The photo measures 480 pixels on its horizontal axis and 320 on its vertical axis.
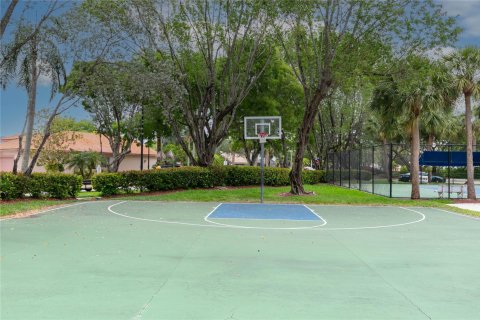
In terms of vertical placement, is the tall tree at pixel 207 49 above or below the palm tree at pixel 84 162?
above

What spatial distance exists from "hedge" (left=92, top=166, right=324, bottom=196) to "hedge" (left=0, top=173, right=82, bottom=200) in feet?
4.57

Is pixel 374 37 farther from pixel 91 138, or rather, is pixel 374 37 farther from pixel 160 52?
pixel 91 138

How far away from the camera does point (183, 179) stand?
21.7 m

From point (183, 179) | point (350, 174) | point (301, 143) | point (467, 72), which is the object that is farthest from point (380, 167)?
point (183, 179)

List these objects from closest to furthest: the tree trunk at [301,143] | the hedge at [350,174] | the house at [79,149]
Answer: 1. the tree trunk at [301,143]
2. the hedge at [350,174]
3. the house at [79,149]

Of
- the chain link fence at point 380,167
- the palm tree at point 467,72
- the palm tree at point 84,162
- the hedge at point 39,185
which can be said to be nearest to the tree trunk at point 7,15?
the hedge at point 39,185

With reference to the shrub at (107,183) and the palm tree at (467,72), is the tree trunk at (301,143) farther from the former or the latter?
the shrub at (107,183)

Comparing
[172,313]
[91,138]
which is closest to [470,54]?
[172,313]

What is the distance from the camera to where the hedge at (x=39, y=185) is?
15.9 meters

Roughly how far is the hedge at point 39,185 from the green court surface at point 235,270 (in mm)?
5141

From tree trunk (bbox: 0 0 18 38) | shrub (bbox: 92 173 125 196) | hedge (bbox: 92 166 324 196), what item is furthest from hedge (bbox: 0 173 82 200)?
tree trunk (bbox: 0 0 18 38)

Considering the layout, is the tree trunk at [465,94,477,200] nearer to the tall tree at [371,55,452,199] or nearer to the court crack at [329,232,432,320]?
the tall tree at [371,55,452,199]

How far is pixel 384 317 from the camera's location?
4.52m

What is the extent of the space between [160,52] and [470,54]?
45.6ft
